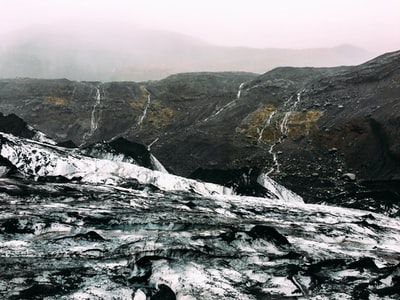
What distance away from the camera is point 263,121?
235 feet

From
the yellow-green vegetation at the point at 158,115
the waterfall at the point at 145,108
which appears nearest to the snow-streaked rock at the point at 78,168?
the yellow-green vegetation at the point at 158,115

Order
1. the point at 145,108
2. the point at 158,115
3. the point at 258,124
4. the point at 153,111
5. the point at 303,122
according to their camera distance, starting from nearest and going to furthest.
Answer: the point at 303,122, the point at 258,124, the point at 158,115, the point at 153,111, the point at 145,108

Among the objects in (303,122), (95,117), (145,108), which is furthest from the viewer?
(145,108)

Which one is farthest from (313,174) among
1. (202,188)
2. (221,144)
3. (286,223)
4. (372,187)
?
(286,223)

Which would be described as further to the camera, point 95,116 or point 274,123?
point 95,116

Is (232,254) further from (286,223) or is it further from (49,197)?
(49,197)

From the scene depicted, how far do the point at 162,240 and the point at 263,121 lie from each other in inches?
2161

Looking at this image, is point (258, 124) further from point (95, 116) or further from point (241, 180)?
point (241, 180)

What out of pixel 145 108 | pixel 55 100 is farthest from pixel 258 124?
pixel 55 100

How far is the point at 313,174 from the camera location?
48500 mm

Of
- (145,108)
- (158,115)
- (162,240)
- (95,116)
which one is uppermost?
(162,240)

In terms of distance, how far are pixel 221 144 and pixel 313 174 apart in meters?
16.3

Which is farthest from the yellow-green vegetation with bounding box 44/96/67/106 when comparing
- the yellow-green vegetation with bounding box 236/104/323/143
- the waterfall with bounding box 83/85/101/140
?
the yellow-green vegetation with bounding box 236/104/323/143

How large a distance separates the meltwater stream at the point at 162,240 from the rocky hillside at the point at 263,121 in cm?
1327
